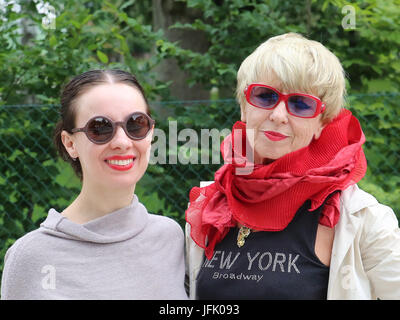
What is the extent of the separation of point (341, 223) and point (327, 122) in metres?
0.40

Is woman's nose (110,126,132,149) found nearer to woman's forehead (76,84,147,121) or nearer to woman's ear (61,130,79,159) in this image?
woman's forehead (76,84,147,121)

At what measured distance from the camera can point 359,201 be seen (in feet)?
6.32

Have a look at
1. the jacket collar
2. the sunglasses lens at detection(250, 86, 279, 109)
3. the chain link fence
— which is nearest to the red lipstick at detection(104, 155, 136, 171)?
the sunglasses lens at detection(250, 86, 279, 109)

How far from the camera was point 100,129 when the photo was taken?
76.2 inches

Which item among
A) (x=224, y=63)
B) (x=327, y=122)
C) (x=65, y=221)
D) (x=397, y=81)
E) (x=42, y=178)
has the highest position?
(x=224, y=63)

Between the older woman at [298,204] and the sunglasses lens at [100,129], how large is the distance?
0.51 metres

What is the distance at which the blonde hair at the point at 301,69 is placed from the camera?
6.40ft

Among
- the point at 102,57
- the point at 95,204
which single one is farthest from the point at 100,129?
the point at 102,57

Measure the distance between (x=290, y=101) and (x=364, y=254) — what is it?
24.0 inches

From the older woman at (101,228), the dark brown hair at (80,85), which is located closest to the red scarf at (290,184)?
the older woman at (101,228)

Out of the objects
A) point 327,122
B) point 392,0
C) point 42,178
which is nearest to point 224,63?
point 392,0

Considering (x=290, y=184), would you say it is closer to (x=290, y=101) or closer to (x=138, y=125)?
(x=290, y=101)

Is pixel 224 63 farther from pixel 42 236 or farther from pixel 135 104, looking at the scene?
pixel 42 236

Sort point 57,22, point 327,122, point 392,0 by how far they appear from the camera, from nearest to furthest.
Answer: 1. point 327,122
2. point 392,0
3. point 57,22
